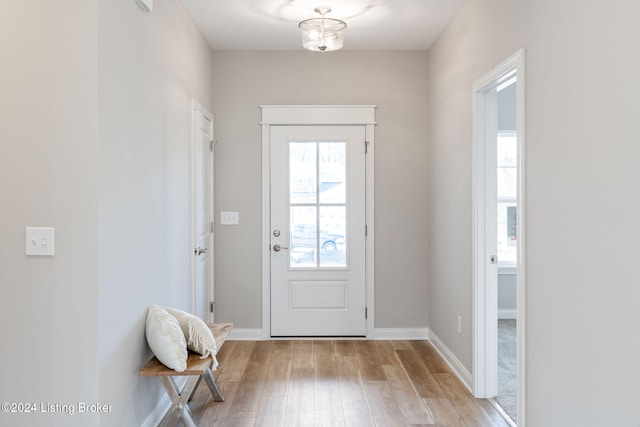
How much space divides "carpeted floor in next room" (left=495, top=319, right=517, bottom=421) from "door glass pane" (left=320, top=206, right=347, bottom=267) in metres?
1.55

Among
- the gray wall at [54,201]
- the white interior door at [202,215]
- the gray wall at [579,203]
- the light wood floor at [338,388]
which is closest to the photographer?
the gray wall at [579,203]

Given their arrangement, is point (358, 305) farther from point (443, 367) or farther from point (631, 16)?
point (631, 16)

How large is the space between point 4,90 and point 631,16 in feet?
7.75

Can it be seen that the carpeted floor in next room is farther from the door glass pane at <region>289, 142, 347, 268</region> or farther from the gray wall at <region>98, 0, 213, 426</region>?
the gray wall at <region>98, 0, 213, 426</region>

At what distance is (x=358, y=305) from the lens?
4.53 metres

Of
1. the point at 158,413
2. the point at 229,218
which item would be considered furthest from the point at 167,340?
the point at 229,218

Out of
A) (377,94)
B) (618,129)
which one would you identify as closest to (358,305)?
(377,94)

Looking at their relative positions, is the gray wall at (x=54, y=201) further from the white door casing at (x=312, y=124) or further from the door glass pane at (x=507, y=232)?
the door glass pane at (x=507, y=232)

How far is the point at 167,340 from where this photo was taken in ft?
7.93

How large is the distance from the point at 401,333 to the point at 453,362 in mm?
896

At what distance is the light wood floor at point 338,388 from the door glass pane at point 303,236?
744 mm

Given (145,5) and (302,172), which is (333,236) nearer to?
(302,172)

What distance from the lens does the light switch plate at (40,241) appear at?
2012mm

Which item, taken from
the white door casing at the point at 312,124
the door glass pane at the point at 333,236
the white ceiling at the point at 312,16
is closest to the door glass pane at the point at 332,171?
the door glass pane at the point at 333,236
